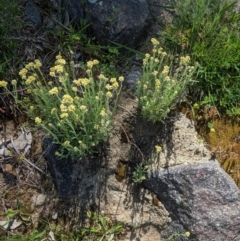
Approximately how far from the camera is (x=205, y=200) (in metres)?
3.07

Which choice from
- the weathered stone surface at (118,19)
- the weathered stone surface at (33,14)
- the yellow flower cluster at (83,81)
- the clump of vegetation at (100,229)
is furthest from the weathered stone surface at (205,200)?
the weathered stone surface at (33,14)

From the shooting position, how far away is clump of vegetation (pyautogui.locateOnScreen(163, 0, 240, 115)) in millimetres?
3223

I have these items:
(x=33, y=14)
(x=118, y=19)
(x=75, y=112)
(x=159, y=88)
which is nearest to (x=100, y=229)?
(x=75, y=112)

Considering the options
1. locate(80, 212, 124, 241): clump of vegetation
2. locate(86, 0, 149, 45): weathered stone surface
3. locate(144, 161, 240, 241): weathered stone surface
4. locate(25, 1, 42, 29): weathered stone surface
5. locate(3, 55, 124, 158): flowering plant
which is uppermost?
locate(86, 0, 149, 45): weathered stone surface

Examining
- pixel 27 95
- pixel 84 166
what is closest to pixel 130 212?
pixel 84 166

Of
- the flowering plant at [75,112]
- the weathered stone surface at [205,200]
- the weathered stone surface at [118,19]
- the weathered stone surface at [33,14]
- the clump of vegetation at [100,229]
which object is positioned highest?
the weathered stone surface at [118,19]

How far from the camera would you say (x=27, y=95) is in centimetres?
327

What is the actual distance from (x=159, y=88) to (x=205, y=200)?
935mm

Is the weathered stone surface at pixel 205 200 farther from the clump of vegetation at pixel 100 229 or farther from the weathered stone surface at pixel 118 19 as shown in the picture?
the weathered stone surface at pixel 118 19

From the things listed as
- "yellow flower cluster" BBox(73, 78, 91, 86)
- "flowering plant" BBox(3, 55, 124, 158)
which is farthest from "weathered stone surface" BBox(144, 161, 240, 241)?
"yellow flower cluster" BBox(73, 78, 91, 86)

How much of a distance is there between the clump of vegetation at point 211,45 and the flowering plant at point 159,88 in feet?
0.70

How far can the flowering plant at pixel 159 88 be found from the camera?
9.29ft

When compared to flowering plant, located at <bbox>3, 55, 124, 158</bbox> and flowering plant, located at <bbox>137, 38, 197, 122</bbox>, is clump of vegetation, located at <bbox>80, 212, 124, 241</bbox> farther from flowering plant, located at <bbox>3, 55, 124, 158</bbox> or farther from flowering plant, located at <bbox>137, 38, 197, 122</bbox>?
flowering plant, located at <bbox>137, 38, 197, 122</bbox>

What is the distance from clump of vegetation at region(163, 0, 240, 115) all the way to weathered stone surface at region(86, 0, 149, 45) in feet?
0.81
